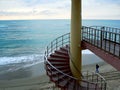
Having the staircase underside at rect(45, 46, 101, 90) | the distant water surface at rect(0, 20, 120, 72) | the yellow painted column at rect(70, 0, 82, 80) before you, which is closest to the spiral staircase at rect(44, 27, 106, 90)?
the staircase underside at rect(45, 46, 101, 90)

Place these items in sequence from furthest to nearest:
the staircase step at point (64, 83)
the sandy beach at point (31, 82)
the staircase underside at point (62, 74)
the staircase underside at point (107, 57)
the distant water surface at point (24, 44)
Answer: the distant water surface at point (24, 44)
the sandy beach at point (31, 82)
the staircase underside at point (62, 74)
the staircase step at point (64, 83)
the staircase underside at point (107, 57)

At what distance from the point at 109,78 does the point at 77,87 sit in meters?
9.04

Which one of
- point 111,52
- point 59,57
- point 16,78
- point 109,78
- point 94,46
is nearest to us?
point 111,52

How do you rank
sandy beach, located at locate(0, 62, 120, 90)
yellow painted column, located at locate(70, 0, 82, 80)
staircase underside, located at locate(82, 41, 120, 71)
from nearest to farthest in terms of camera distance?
staircase underside, located at locate(82, 41, 120, 71), yellow painted column, located at locate(70, 0, 82, 80), sandy beach, located at locate(0, 62, 120, 90)

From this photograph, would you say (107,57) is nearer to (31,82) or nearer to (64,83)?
(64,83)

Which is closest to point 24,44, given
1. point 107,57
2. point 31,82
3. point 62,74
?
point 31,82

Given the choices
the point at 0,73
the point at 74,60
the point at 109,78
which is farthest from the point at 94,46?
the point at 0,73

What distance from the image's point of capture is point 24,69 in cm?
2652

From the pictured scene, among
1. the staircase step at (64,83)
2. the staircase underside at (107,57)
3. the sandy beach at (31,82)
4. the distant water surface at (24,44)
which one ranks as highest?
the staircase underside at (107,57)

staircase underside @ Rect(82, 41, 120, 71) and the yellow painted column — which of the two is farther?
the yellow painted column

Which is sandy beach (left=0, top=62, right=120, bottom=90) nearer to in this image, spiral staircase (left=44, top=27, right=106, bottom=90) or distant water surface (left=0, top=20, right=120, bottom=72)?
distant water surface (left=0, top=20, right=120, bottom=72)

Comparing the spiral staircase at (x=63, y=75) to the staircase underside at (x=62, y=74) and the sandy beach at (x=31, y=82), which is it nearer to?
the staircase underside at (x=62, y=74)

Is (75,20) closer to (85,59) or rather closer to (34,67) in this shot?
(34,67)

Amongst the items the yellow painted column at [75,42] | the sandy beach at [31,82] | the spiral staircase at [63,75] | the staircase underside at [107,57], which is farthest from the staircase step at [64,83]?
the sandy beach at [31,82]
